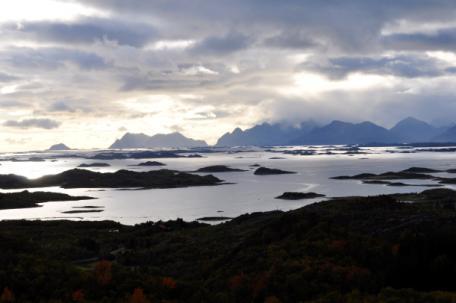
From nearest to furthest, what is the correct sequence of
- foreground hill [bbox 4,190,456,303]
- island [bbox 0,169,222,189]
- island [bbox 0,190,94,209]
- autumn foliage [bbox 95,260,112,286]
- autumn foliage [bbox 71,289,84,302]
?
1. autumn foliage [bbox 71,289,84,302]
2. foreground hill [bbox 4,190,456,303]
3. autumn foliage [bbox 95,260,112,286]
4. island [bbox 0,190,94,209]
5. island [bbox 0,169,222,189]

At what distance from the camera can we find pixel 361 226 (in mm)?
38781

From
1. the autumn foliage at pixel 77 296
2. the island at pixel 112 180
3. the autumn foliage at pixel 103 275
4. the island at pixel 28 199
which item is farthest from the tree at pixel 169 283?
the island at pixel 112 180

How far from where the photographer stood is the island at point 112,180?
518 feet

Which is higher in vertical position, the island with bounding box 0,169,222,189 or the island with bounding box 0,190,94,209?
the island with bounding box 0,169,222,189

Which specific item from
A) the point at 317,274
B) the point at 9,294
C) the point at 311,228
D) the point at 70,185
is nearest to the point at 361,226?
the point at 311,228

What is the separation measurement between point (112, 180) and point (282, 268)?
143212mm

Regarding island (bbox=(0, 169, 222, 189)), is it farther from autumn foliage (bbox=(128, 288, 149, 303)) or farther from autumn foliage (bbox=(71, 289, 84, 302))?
autumn foliage (bbox=(128, 288, 149, 303))

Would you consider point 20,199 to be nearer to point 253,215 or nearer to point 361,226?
point 253,215

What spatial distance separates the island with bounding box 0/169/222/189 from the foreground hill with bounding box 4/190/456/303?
373ft

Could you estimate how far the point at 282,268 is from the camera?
26094 millimetres

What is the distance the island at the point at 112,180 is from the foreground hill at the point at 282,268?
114 metres

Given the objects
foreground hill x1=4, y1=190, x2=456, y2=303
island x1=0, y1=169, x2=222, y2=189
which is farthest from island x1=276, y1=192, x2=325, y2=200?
foreground hill x1=4, y1=190, x2=456, y2=303

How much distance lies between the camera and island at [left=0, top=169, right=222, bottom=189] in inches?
6211

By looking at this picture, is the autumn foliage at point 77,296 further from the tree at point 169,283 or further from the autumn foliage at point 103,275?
the tree at point 169,283
